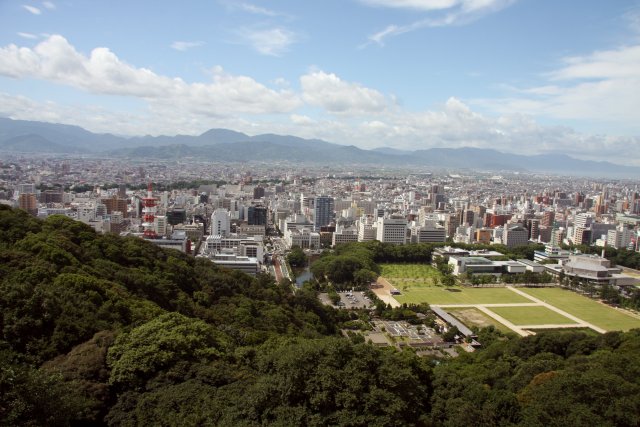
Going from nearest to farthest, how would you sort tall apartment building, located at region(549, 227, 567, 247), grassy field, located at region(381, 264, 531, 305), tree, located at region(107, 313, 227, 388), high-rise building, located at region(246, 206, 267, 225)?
tree, located at region(107, 313, 227, 388) → grassy field, located at region(381, 264, 531, 305) → tall apartment building, located at region(549, 227, 567, 247) → high-rise building, located at region(246, 206, 267, 225)

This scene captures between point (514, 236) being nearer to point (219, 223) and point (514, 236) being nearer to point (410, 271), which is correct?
point (410, 271)

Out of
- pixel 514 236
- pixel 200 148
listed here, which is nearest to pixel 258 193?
pixel 514 236

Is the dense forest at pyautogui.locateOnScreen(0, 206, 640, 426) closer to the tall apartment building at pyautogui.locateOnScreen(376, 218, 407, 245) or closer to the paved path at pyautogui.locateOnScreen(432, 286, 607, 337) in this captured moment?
the paved path at pyautogui.locateOnScreen(432, 286, 607, 337)

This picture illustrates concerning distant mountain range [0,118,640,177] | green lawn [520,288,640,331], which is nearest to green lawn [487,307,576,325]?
green lawn [520,288,640,331]

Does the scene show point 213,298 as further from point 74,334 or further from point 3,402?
point 3,402

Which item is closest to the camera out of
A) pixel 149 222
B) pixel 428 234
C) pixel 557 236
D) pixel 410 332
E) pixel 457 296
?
pixel 410 332

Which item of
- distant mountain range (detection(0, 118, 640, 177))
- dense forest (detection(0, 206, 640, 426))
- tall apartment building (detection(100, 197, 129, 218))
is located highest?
distant mountain range (detection(0, 118, 640, 177))

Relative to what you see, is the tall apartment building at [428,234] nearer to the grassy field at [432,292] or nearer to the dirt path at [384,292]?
the grassy field at [432,292]
